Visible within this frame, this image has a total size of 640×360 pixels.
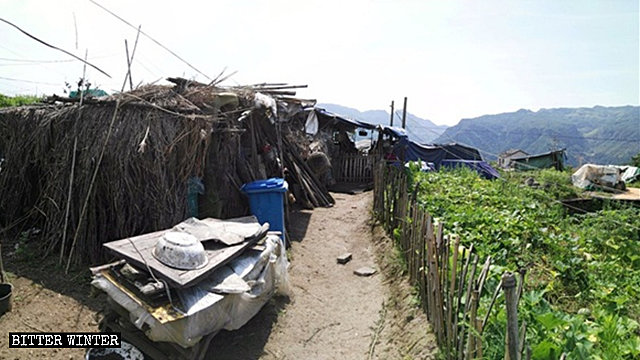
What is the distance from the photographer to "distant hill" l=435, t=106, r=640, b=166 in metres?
61.1

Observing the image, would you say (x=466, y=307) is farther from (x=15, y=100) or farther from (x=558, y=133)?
(x=558, y=133)

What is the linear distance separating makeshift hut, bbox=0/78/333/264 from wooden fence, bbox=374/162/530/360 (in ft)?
11.0

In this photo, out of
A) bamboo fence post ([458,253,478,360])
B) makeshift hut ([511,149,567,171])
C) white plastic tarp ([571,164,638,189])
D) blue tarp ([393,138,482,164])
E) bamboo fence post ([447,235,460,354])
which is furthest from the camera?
makeshift hut ([511,149,567,171])

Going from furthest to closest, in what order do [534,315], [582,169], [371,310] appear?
1. [582,169]
2. [371,310]
3. [534,315]

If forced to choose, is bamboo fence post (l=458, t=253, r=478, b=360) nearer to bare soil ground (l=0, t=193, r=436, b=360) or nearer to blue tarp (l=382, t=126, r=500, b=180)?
bare soil ground (l=0, t=193, r=436, b=360)

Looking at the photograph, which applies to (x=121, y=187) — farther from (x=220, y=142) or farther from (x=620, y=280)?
(x=620, y=280)

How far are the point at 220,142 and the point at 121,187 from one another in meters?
1.84

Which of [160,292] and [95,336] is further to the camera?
[95,336]

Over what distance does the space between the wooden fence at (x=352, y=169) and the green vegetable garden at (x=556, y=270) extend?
8.34 m

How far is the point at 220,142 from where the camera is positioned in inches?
250

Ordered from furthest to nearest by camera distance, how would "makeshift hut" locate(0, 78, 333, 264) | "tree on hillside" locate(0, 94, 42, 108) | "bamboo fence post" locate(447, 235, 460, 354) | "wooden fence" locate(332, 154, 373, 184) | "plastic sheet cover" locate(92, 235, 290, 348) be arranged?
"wooden fence" locate(332, 154, 373, 184)
"tree on hillside" locate(0, 94, 42, 108)
"makeshift hut" locate(0, 78, 333, 264)
"plastic sheet cover" locate(92, 235, 290, 348)
"bamboo fence post" locate(447, 235, 460, 354)

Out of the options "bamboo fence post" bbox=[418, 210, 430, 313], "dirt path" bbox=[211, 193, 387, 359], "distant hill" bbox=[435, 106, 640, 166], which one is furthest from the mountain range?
"bamboo fence post" bbox=[418, 210, 430, 313]

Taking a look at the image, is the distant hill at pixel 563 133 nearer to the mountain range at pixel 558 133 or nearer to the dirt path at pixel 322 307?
the mountain range at pixel 558 133

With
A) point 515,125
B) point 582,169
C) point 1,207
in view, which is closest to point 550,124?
point 515,125
